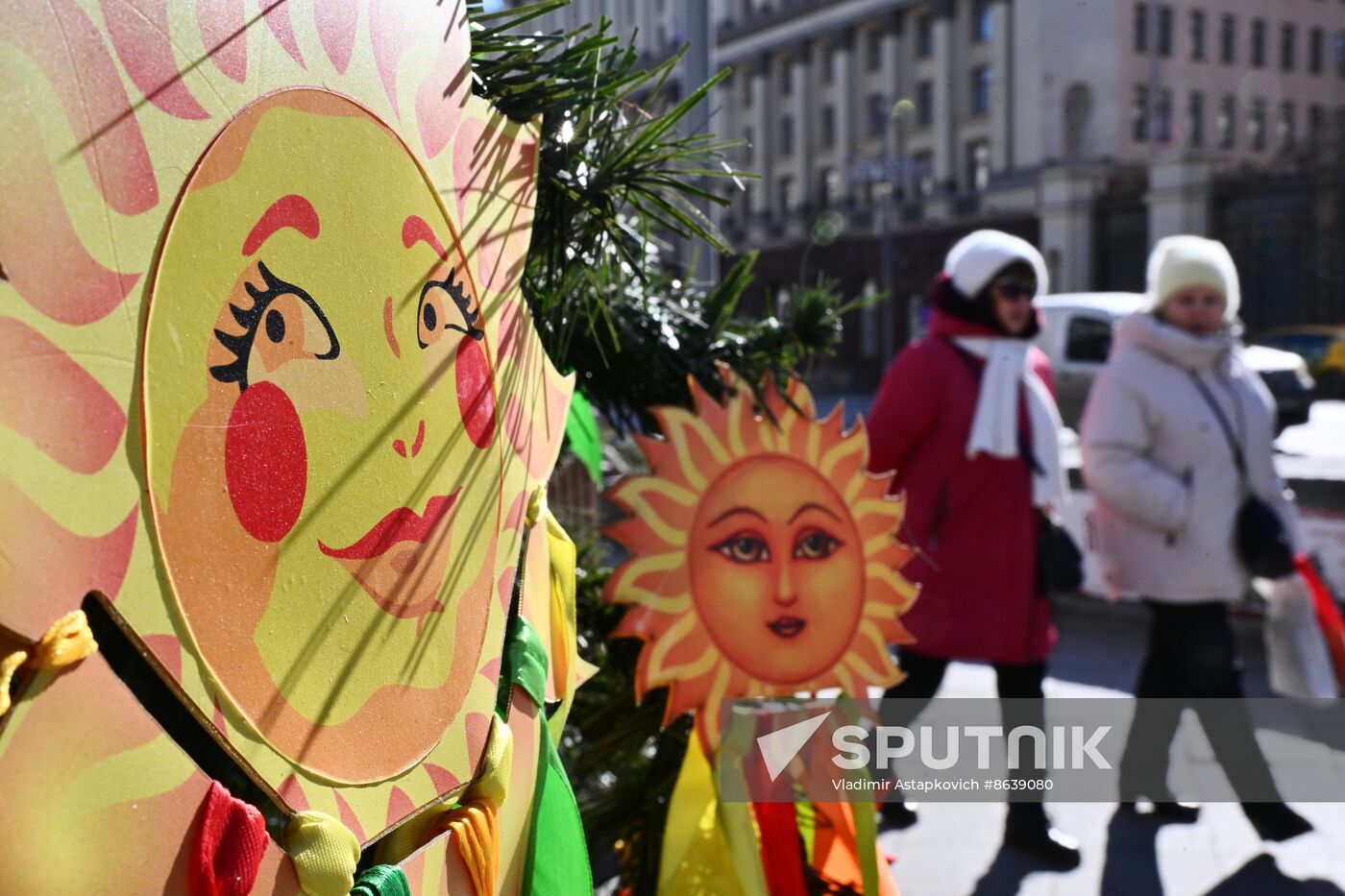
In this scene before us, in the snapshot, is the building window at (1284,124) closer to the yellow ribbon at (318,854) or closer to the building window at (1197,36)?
the building window at (1197,36)

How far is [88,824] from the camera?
89 cm

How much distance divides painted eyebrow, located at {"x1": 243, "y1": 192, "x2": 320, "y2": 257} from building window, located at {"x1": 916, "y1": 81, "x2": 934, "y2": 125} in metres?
36.9

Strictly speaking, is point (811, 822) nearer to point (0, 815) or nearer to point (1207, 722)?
point (0, 815)

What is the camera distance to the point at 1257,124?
114 ft

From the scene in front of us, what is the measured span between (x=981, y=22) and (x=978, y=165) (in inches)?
170

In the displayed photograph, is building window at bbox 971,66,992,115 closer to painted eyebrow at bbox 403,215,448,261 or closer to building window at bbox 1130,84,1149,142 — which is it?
building window at bbox 1130,84,1149,142

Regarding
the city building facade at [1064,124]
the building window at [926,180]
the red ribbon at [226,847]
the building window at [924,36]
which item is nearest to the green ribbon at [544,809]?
the red ribbon at [226,847]

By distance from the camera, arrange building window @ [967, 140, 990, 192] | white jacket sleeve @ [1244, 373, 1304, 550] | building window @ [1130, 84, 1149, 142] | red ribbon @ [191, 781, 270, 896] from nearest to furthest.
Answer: red ribbon @ [191, 781, 270, 896] < white jacket sleeve @ [1244, 373, 1304, 550] < building window @ [1130, 84, 1149, 142] < building window @ [967, 140, 990, 192]

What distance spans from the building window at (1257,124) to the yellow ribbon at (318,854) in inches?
1467

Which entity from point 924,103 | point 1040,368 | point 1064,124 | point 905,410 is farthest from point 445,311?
point 924,103

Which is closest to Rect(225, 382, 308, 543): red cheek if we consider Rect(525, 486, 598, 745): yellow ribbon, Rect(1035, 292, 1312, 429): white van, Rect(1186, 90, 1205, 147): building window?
Rect(525, 486, 598, 745): yellow ribbon

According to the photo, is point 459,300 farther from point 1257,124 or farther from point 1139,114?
point 1257,124

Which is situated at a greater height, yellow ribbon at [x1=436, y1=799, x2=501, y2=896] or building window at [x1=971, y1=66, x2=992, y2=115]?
building window at [x1=971, y1=66, x2=992, y2=115]

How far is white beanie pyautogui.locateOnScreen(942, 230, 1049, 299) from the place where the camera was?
367 centimetres
